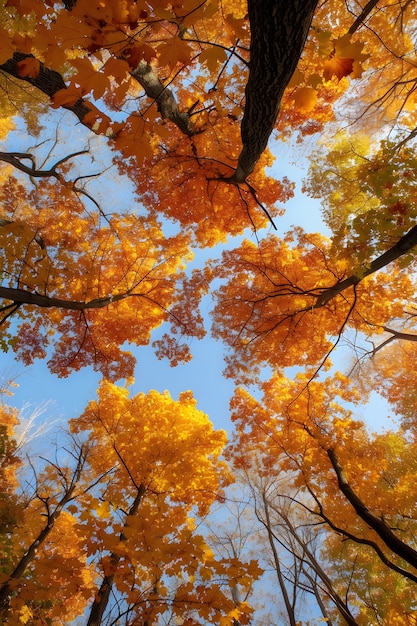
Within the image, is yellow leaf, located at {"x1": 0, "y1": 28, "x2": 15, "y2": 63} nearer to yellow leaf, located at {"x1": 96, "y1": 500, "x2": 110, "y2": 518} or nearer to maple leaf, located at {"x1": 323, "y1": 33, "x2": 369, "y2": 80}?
maple leaf, located at {"x1": 323, "y1": 33, "x2": 369, "y2": 80}

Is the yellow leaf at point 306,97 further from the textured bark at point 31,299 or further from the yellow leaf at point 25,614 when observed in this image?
the yellow leaf at point 25,614

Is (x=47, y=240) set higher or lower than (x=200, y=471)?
higher

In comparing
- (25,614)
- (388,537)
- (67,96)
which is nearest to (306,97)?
→ (67,96)

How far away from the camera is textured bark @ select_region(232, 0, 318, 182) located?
180cm

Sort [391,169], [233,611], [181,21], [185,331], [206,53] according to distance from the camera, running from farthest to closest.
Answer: [185,331] → [391,169] → [233,611] → [206,53] → [181,21]

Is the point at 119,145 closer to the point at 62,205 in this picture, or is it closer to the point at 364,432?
the point at 62,205

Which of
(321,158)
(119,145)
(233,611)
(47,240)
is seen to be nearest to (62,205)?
(47,240)

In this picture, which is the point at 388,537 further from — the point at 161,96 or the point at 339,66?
the point at 161,96

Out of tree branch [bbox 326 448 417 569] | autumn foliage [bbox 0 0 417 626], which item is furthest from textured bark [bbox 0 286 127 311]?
tree branch [bbox 326 448 417 569]

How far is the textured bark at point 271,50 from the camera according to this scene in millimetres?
1798

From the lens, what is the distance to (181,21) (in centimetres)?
142

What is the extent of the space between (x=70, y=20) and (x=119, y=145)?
1.82 feet

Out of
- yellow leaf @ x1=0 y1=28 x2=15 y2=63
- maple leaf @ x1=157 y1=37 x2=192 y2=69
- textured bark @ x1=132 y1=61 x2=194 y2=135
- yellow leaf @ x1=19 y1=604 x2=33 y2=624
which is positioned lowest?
yellow leaf @ x1=19 y1=604 x2=33 y2=624

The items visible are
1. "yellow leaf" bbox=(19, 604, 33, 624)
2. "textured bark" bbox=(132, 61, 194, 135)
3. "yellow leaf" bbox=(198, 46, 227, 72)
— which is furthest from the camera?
"textured bark" bbox=(132, 61, 194, 135)
